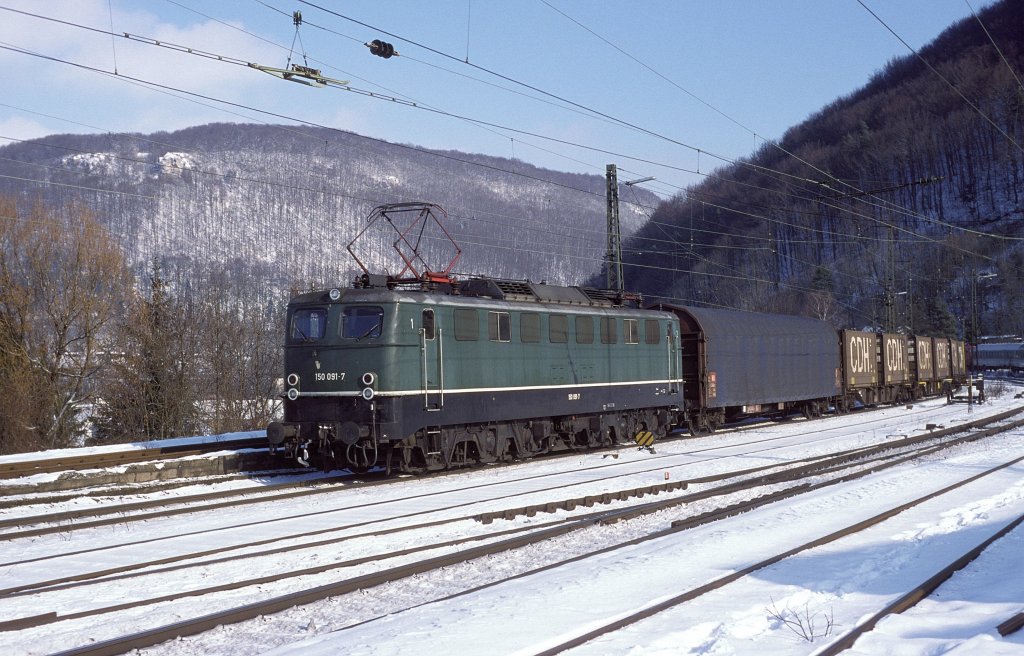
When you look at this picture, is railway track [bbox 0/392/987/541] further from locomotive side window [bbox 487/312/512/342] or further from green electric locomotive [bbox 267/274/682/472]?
locomotive side window [bbox 487/312/512/342]

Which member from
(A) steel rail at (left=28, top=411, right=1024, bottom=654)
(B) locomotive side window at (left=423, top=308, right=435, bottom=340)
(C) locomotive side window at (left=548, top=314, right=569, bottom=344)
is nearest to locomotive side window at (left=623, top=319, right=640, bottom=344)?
(C) locomotive side window at (left=548, top=314, right=569, bottom=344)

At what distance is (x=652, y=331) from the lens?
24.4 metres

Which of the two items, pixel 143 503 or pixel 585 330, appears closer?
pixel 143 503

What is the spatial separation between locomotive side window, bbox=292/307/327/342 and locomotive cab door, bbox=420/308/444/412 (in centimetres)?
200

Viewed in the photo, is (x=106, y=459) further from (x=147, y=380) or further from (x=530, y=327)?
(x=147, y=380)

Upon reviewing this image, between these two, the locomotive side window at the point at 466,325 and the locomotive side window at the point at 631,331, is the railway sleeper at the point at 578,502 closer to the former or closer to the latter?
the locomotive side window at the point at 466,325

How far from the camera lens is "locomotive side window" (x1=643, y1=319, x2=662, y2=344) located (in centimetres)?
2411

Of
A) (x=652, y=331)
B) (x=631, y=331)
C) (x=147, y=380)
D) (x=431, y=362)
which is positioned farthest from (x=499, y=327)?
(x=147, y=380)

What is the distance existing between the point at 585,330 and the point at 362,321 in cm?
649

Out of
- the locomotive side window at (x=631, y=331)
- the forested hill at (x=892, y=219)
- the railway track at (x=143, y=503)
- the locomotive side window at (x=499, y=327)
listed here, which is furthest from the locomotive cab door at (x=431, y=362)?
the forested hill at (x=892, y=219)

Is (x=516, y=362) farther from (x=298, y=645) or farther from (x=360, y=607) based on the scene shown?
(x=298, y=645)

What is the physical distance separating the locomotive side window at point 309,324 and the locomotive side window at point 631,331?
343 inches

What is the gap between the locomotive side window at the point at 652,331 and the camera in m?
24.1

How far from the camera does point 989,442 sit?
76.1 ft
